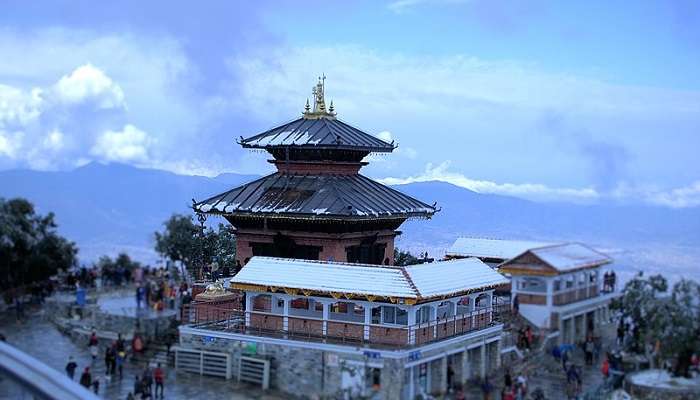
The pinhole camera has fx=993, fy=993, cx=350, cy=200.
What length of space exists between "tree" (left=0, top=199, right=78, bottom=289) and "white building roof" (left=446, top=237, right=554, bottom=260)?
14.5 meters

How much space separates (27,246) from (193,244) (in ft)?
30.6

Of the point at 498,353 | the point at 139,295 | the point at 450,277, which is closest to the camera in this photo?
the point at 450,277

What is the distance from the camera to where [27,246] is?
1072 inches

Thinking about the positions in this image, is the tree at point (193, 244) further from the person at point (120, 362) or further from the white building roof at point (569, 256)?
the white building roof at point (569, 256)

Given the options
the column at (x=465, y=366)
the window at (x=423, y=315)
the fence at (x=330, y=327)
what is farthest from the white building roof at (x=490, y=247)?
the window at (x=423, y=315)

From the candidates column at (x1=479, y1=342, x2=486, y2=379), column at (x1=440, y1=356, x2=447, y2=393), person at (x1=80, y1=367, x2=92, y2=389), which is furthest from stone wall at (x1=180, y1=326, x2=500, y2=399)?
person at (x1=80, y1=367, x2=92, y2=389)

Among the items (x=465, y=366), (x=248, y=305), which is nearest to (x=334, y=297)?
(x=248, y=305)

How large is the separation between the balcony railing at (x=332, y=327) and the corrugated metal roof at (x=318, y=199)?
133 inches

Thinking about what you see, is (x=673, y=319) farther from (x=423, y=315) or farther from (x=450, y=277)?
(x=423, y=315)

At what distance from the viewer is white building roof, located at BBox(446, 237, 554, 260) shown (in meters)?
34.9

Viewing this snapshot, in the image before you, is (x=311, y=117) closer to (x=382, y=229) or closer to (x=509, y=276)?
(x=382, y=229)

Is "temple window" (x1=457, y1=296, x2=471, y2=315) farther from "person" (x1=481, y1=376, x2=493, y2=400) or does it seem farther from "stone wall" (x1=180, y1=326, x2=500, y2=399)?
"stone wall" (x1=180, y1=326, x2=500, y2=399)

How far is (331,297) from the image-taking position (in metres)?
23.4

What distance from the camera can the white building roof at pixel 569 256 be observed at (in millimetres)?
33656
